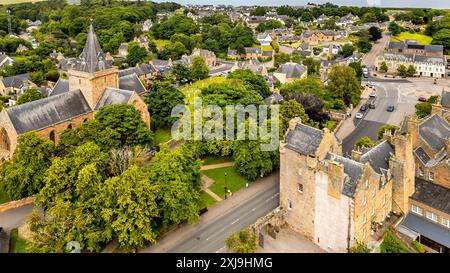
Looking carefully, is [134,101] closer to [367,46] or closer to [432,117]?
[432,117]

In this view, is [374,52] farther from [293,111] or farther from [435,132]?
[435,132]

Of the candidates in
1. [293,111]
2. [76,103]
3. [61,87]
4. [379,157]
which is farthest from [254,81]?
[379,157]

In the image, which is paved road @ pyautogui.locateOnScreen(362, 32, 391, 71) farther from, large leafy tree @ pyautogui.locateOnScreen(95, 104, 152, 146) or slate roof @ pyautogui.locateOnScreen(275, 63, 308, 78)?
large leafy tree @ pyautogui.locateOnScreen(95, 104, 152, 146)

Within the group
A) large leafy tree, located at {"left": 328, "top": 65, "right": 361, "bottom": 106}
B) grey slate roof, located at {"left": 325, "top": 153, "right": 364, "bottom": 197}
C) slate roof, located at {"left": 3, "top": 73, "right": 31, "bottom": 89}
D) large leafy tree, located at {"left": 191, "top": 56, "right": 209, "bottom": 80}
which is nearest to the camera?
grey slate roof, located at {"left": 325, "top": 153, "right": 364, "bottom": 197}

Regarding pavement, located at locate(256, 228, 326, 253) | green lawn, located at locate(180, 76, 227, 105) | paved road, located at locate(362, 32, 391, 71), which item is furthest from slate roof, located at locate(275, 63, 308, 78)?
pavement, located at locate(256, 228, 326, 253)

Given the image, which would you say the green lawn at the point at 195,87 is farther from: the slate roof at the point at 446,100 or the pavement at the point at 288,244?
the pavement at the point at 288,244

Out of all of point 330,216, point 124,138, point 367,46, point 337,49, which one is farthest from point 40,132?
point 367,46
